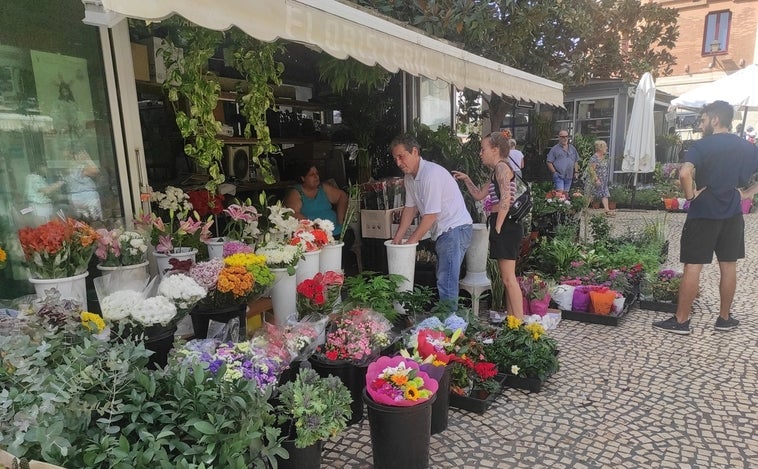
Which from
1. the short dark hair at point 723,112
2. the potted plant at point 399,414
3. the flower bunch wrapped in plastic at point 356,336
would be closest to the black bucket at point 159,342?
Result: the flower bunch wrapped in plastic at point 356,336

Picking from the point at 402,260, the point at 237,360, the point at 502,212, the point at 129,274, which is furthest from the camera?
the point at 402,260

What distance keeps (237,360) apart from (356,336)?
78 centimetres

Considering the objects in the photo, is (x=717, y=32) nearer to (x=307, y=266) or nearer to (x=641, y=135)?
(x=641, y=135)

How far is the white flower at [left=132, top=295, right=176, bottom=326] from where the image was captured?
7.64ft

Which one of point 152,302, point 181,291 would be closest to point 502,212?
point 181,291

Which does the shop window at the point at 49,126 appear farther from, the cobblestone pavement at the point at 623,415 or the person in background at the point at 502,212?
the person in background at the point at 502,212

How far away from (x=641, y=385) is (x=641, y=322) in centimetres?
143

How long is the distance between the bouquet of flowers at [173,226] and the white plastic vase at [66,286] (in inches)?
20.5

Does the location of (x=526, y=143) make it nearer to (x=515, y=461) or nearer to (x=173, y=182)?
(x=173, y=182)

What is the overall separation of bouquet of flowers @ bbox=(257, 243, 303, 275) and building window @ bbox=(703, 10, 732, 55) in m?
23.9

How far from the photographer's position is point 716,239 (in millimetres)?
4043

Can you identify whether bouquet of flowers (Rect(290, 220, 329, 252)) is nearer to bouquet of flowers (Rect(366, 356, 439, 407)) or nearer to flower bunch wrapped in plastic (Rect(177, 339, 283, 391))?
flower bunch wrapped in plastic (Rect(177, 339, 283, 391))

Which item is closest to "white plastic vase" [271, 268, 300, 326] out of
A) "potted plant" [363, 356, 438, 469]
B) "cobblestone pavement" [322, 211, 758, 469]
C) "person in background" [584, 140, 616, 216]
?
"cobblestone pavement" [322, 211, 758, 469]

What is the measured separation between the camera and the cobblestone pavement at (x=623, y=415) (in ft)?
8.34
